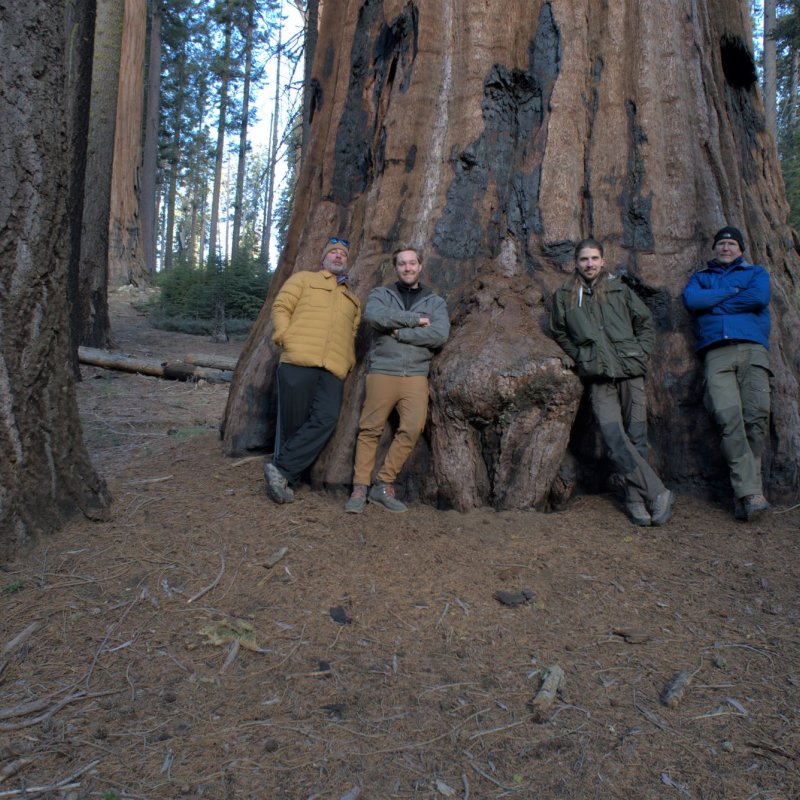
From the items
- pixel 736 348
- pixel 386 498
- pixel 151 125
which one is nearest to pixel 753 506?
pixel 736 348

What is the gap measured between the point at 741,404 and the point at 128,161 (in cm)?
1734

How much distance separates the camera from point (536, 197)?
5.10 metres

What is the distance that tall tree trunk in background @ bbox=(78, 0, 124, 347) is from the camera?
9.30 m

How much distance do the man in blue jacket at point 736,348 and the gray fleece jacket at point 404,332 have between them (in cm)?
179

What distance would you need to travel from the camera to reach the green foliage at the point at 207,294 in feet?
49.1

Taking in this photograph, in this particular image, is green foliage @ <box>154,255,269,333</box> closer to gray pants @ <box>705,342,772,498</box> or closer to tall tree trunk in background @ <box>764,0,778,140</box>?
gray pants @ <box>705,342,772,498</box>

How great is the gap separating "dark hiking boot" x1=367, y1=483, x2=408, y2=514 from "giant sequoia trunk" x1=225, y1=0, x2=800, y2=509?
238mm

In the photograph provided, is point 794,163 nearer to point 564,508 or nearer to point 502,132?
point 502,132

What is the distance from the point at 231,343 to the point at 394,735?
12241 mm

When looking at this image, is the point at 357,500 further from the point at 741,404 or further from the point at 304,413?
the point at 741,404

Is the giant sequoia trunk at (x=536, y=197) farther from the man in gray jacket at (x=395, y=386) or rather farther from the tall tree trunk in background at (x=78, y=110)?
the tall tree trunk in background at (x=78, y=110)

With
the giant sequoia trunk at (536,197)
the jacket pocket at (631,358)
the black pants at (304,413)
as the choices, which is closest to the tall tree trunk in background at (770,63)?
the giant sequoia trunk at (536,197)

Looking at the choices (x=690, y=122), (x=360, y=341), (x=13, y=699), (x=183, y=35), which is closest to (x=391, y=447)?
(x=360, y=341)

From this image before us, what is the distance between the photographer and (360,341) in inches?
205
